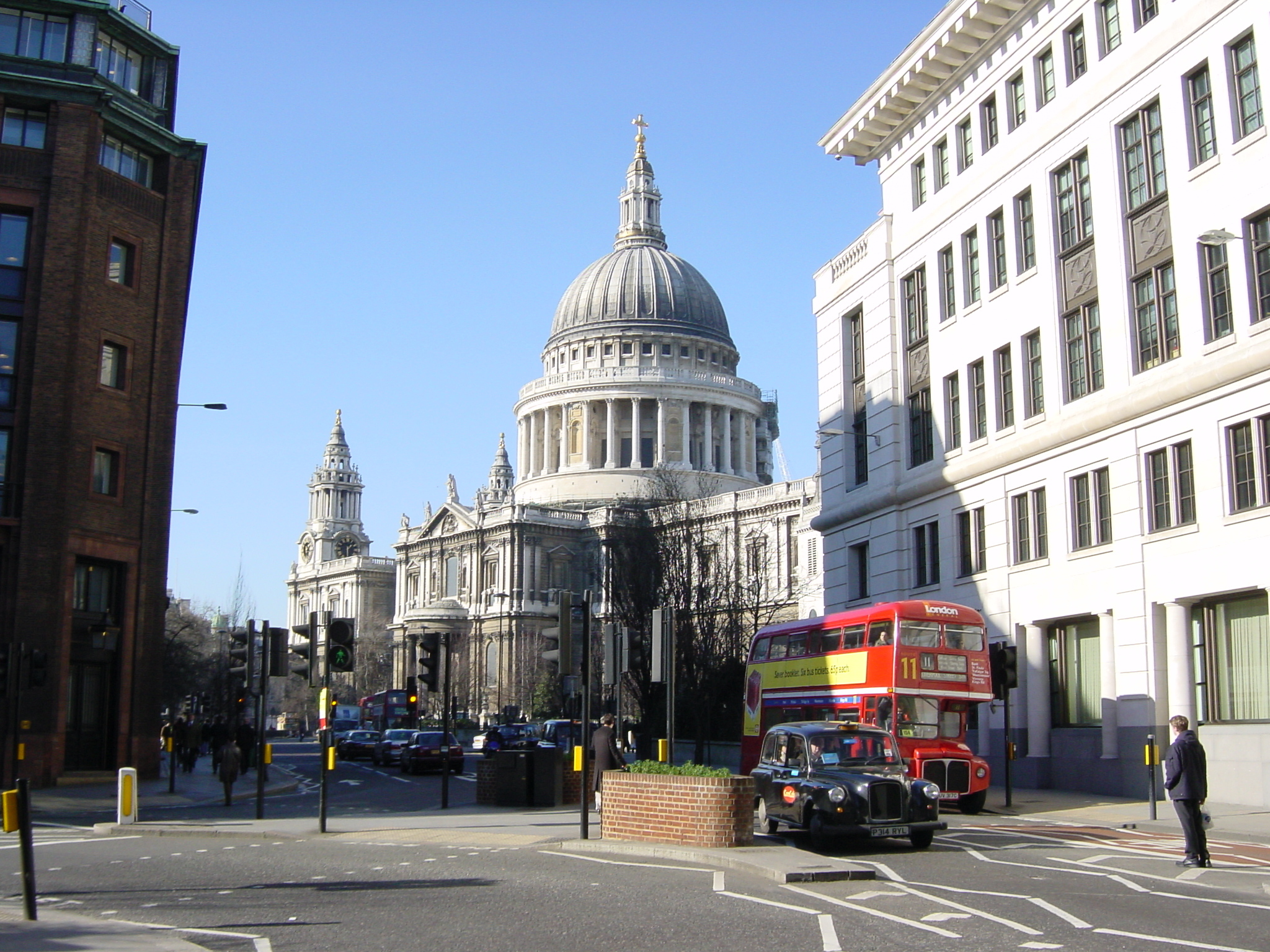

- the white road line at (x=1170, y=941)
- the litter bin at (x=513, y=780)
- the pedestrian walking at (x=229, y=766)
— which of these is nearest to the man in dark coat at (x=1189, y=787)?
the white road line at (x=1170, y=941)

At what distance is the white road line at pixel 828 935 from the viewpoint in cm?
1155

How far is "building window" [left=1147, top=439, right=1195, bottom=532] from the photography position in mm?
29297

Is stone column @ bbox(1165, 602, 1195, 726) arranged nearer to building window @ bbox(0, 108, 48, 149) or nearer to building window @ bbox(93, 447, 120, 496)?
building window @ bbox(93, 447, 120, 496)

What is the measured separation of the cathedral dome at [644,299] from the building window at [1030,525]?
110548 mm

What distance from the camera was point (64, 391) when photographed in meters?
38.5

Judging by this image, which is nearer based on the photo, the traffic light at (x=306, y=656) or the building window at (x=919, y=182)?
the traffic light at (x=306, y=656)

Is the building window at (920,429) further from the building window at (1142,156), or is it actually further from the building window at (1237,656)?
the building window at (1237,656)

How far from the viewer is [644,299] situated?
148 metres

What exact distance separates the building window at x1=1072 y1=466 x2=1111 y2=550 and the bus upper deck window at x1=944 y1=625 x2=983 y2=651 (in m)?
5.91

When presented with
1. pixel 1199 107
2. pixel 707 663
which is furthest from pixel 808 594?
pixel 1199 107

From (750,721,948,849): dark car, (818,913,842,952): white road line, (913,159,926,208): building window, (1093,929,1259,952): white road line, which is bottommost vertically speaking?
(818,913,842,952): white road line

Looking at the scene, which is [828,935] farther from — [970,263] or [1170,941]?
[970,263]

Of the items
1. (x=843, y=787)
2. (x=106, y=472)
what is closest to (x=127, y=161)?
(x=106, y=472)

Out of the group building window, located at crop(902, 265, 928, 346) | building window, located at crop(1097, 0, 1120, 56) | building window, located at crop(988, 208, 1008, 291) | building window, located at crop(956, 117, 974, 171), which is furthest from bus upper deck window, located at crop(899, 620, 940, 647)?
building window, located at crop(956, 117, 974, 171)
